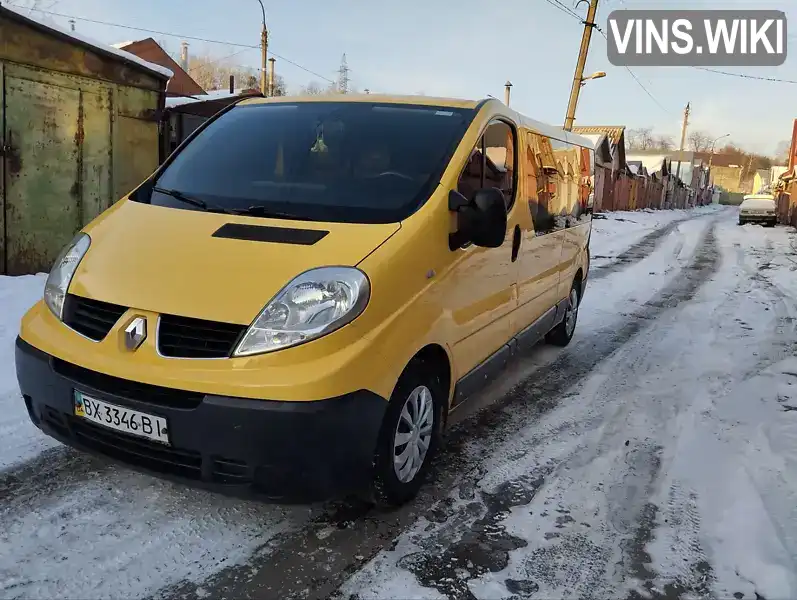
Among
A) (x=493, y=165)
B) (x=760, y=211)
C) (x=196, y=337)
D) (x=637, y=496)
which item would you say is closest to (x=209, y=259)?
(x=196, y=337)

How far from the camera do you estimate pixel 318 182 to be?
11.0 ft

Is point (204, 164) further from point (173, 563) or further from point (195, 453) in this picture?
point (173, 563)

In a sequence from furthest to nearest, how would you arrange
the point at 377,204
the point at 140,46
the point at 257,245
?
the point at 140,46
the point at 377,204
the point at 257,245

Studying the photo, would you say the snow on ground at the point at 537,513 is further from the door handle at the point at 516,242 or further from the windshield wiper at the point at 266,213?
the windshield wiper at the point at 266,213

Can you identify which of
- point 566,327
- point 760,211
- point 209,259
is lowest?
point 566,327

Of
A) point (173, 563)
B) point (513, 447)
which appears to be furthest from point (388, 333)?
point (513, 447)

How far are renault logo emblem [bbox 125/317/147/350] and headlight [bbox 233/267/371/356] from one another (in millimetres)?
407

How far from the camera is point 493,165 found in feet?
12.7

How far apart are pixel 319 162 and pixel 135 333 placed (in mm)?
1387

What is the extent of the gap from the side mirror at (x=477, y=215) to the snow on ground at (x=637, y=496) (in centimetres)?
129

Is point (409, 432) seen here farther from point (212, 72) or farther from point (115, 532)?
point (212, 72)

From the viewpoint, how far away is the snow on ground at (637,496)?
2.65 metres

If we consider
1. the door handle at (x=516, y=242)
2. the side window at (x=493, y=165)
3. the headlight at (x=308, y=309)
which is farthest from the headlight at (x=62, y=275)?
the door handle at (x=516, y=242)

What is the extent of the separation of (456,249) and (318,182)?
2.58ft
